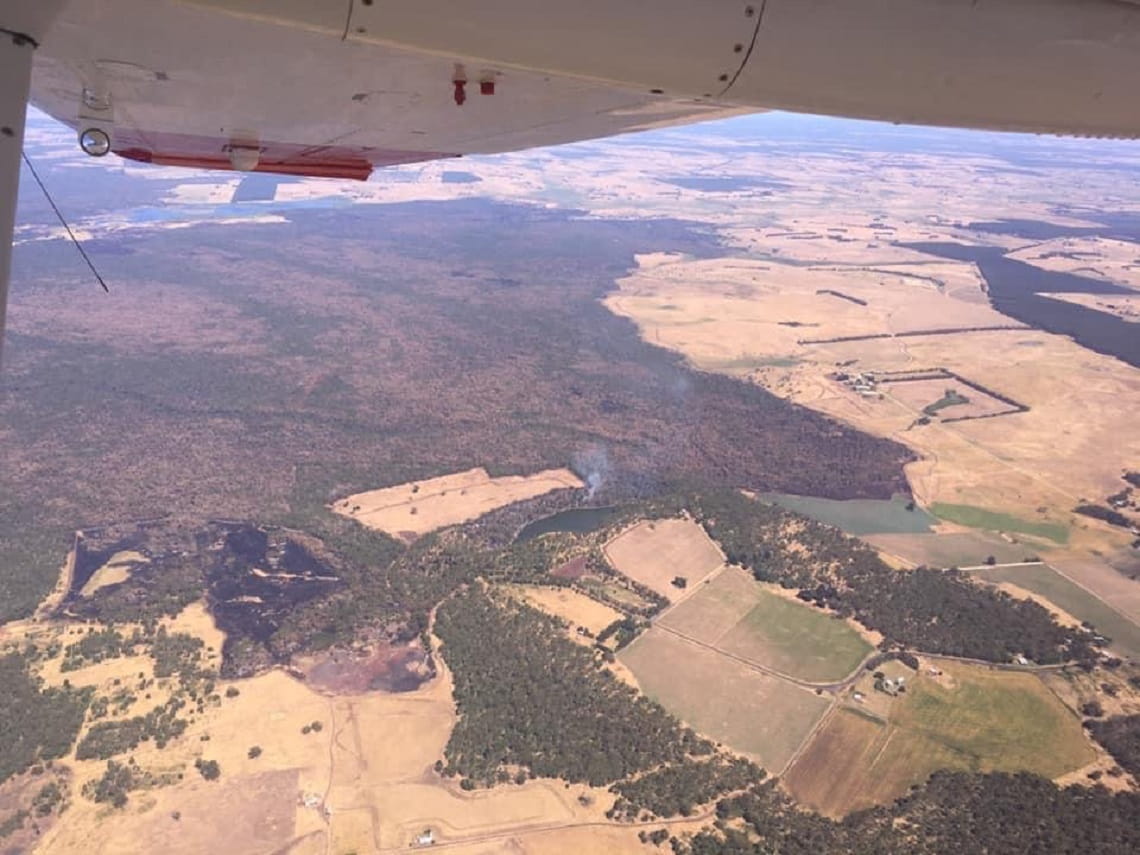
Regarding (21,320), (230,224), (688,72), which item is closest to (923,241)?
(230,224)

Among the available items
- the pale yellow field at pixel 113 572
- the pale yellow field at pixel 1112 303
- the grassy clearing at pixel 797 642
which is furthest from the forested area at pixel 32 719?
the pale yellow field at pixel 1112 303

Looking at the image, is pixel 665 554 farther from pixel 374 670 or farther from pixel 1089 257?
pixel 1089 257

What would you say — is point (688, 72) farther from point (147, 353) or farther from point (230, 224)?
point (230, 224)

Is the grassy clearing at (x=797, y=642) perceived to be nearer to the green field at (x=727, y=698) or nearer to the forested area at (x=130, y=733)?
the green field at (x=727, y=698)

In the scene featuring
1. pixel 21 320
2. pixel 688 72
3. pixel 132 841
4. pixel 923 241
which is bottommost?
pixel 21 320

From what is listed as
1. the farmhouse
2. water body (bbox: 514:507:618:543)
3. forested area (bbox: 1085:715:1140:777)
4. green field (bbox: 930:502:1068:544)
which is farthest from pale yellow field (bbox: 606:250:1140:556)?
water body (bbox: 514:507:618:543)

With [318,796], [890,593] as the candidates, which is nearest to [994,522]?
[890,593]

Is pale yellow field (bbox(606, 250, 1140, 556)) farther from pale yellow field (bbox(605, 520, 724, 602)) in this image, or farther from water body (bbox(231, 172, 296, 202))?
water body (bbox(231, 172, 296, 202))
